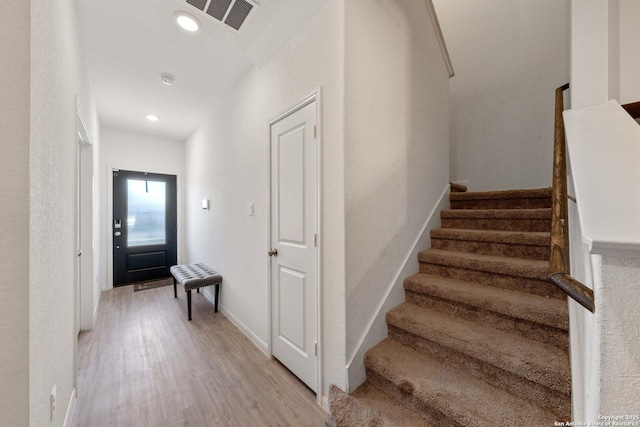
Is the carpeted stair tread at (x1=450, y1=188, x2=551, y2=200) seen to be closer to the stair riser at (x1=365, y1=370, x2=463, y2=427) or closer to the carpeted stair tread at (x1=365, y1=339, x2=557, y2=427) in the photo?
the carpeted stair tread at (x1=365, y1=339, x2=557, y2=427)

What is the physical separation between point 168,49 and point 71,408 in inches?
115

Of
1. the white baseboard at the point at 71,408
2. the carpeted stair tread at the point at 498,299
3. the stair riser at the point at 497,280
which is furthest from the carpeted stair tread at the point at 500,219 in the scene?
the white baseboard at the point at 71,408

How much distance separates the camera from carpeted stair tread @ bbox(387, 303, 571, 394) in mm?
1117

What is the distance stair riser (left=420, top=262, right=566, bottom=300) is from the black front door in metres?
4.76

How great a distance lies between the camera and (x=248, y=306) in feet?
8.32

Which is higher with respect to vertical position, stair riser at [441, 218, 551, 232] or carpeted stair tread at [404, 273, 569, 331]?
stair riser at [441, 218, 551, 232]

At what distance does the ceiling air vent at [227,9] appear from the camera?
1.65 meters

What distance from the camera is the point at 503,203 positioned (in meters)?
2.31

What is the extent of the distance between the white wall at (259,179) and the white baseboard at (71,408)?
1287 mm

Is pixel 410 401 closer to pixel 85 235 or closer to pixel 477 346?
pixel 477 346

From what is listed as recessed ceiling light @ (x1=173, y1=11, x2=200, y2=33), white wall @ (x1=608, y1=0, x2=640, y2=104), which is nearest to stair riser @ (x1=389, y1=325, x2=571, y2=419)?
white wall @ (x1=608, y1=0, x2=640, y2=104)

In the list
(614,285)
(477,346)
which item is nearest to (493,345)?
(477,346)

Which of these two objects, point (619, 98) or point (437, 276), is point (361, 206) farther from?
point (619, 98)

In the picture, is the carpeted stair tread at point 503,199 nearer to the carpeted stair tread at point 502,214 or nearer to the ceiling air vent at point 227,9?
the carpeted stair tread at point 502,214
